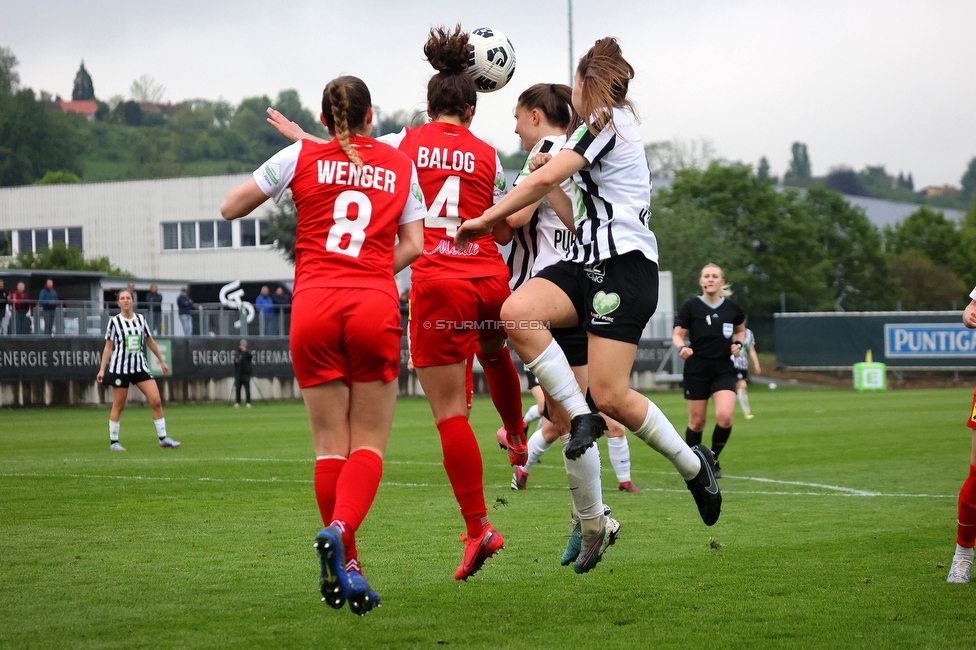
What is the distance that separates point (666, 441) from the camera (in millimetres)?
5938

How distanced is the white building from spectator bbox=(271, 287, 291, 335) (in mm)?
22701

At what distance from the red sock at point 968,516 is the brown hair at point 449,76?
3.46 meters

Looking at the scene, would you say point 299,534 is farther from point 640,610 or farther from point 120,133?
point 120,133

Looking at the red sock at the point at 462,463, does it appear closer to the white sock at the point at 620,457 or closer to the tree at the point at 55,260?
the white sock at the point at 620,457

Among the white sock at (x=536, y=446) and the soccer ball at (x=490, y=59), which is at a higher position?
the soccer ball at (x=490, y=59)

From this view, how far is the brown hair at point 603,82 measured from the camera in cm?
576

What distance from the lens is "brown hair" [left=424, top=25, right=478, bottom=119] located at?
592 centimetres

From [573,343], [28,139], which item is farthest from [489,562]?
[28,139]

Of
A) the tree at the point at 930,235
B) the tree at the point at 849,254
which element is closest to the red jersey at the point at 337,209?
the tree at the point at 849,254

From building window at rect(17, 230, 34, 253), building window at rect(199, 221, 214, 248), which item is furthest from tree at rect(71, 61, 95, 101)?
building window at rect(199, 221, 214, 248)

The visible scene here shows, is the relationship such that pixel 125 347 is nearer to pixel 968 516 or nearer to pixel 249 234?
pixel 968 516

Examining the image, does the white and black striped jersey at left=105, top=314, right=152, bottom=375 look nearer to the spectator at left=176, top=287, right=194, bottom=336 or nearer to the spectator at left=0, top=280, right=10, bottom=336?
the spectator at left=0, top=280, right=10, bottom=336

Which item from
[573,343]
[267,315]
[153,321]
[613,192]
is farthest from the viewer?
[267,315]

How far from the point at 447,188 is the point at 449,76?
625 mm
